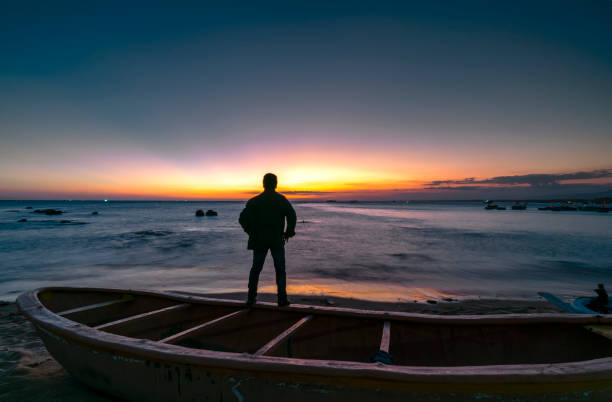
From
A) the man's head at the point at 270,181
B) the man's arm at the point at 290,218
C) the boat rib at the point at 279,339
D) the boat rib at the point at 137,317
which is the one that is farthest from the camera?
the man's head at the point at 270,181

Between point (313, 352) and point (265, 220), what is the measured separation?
197 cm

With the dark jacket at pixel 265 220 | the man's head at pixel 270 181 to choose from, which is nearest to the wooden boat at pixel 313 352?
the dark jacket at pixel 265 220

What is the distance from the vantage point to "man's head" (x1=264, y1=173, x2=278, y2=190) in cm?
470

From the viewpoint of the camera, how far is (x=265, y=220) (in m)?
4.54

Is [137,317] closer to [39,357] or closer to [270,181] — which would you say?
[39,357]

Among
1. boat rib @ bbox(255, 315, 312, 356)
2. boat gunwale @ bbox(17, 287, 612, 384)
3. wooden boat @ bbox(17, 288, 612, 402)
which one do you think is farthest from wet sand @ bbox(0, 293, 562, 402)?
boat rib @ bbox(255, 315, 312, 356)

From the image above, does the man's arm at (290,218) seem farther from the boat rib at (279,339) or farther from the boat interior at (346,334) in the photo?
the boat rib at (279,339)

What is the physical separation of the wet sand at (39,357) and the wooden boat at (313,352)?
506 mm

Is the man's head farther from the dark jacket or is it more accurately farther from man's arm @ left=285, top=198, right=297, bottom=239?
man's arm @ left=285, top=198, right=297, bottom=239

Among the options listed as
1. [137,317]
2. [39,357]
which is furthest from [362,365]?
[39,357]

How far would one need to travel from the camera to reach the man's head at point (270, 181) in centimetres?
470

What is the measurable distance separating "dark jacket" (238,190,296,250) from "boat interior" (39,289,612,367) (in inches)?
38.2

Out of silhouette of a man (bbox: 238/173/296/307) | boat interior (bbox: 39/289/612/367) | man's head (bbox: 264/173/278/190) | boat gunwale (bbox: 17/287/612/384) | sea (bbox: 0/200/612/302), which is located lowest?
sea (bbox: 0/200/612/302)

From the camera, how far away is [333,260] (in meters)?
→ 16.1
